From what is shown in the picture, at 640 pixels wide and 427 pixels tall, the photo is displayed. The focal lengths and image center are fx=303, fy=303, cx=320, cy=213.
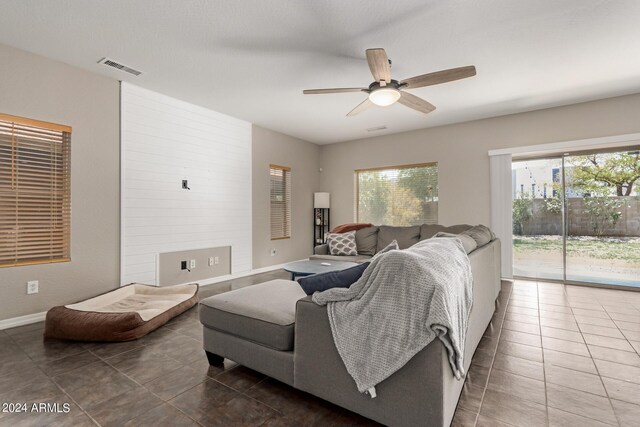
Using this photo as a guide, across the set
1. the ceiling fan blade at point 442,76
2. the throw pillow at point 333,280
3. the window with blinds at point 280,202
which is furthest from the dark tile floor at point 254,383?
the window with blinds at point 280,202

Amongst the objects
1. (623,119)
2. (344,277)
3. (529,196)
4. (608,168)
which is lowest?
(344,277)

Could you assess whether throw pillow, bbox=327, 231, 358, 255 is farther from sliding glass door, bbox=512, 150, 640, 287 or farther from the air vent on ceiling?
the air vent on ceiling

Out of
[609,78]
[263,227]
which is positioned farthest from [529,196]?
[263,227]

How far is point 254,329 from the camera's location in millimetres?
1930

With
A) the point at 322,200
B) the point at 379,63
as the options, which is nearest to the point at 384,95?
the point at 379,63

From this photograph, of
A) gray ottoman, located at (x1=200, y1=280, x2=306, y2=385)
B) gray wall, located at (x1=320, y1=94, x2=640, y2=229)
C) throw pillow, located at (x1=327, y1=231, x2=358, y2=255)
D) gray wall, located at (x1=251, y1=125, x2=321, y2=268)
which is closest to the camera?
gray ottoman, located at (x1=200, y1=280, x2=306, y2=385)

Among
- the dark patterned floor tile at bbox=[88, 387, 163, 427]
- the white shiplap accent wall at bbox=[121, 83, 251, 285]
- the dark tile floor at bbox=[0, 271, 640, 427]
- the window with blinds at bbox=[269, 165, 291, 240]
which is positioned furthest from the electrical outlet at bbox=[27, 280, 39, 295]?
the window with blinds at bbox=[269, 165, 291, 240]

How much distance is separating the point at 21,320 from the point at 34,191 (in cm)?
130

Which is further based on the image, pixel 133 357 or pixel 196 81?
pixel 196 81

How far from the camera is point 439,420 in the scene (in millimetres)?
1358

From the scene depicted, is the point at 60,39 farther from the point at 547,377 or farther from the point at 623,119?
the point at 623,119

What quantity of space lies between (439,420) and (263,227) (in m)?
4.76

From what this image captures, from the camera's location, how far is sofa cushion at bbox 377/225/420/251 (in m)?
4.90

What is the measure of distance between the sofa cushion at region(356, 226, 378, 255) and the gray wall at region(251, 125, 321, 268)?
5.62ft
